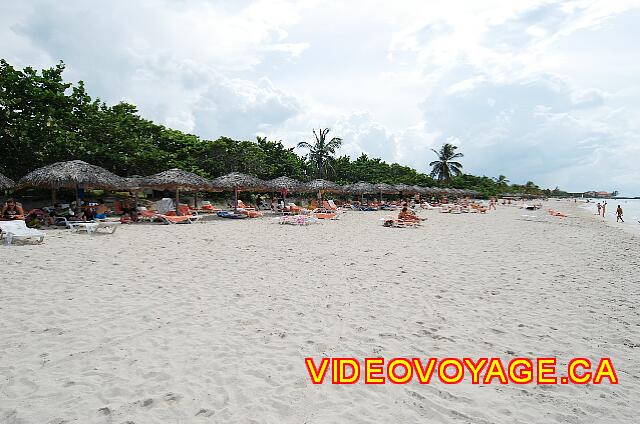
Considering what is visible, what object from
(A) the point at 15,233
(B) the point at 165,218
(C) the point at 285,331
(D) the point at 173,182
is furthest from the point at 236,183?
(C) the point at 285,331

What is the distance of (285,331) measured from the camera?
11.3 ft

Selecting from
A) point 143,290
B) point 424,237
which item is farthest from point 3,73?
point 424,237

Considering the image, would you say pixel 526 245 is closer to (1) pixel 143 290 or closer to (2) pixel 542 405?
(2) pixel 542 405

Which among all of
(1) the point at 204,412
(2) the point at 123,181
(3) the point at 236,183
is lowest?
(1) the point at 204,412

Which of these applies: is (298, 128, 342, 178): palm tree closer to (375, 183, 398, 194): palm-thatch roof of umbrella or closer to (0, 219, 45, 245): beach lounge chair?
(375, 183, 398, 194): palm-thatch roof of umbrella

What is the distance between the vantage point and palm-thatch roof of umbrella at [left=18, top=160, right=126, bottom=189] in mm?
12000

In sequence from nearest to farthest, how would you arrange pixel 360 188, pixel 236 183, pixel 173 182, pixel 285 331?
1. pixel 285 331
2. pixel 173 182
3. pixel 236 183
4. pixel 360 188

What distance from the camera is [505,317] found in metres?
3.89

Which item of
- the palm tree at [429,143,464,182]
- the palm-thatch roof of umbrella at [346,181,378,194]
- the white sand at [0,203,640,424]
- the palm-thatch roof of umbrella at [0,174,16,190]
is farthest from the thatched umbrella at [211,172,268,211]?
the palm tree at [429,143,464,182]

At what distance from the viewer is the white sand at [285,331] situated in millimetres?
2258

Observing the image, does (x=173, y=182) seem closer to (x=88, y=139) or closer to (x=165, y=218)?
(x=165, y=218)

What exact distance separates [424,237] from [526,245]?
9.09 ft

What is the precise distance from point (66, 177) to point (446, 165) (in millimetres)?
47210

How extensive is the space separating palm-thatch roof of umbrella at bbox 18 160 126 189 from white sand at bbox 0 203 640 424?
577 cm
